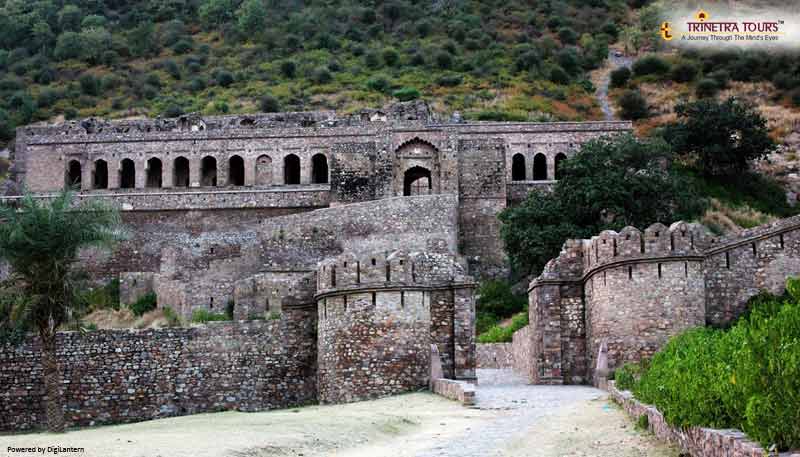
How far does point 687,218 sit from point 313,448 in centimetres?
2567

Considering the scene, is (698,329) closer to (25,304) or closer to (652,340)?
(652,340)

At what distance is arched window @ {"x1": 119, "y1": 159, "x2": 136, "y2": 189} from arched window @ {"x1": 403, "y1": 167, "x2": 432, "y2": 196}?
1408 cm

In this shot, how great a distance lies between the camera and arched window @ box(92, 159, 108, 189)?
58.0 meters

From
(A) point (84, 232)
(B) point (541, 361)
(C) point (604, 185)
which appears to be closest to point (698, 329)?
(B) point (541, 361)

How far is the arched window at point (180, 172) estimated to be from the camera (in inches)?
2290

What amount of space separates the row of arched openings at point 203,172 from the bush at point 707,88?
34.4 metres

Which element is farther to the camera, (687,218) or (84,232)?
(687,218)

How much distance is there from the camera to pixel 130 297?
40281 mm

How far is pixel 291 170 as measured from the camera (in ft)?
192

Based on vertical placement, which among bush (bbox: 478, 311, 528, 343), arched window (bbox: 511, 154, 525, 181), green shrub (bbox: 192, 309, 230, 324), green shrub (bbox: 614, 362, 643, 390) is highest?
arched window (bbox: 511, 154, 525, 181)

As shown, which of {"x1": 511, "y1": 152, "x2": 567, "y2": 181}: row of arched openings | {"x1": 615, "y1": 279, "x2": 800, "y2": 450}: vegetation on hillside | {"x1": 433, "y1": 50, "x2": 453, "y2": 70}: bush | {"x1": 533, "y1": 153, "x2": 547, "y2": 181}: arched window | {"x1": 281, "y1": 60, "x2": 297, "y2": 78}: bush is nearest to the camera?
{"x1": 615, "y1": 279, "x2": 800, "y2": 450}: vegetation on hillside

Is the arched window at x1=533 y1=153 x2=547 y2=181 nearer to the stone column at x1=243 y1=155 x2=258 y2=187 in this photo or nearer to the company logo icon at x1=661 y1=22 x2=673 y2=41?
the stone column at x1=243 y1=155 x2=258 y2=187

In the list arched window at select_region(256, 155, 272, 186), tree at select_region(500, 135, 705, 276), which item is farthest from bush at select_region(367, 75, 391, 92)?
tree at select_region(500, 135, 705, 276)

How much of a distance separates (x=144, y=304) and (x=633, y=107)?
4650 centimetres
